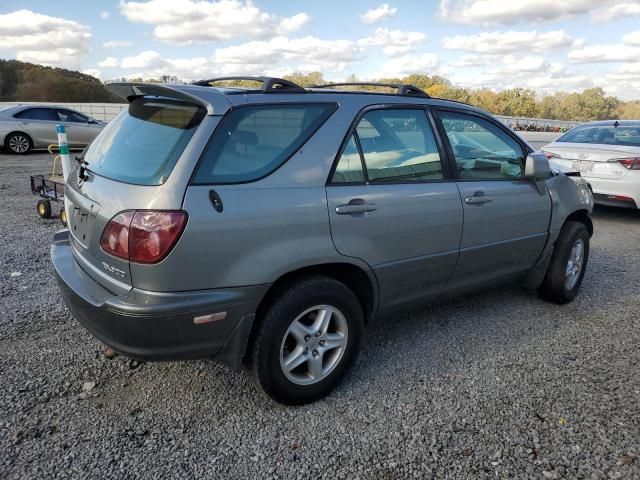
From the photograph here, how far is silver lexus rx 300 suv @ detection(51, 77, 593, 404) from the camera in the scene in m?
2.27

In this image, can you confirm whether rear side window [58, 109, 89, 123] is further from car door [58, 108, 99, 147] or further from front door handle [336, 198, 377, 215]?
front door handle [336, 198, 377, 215]

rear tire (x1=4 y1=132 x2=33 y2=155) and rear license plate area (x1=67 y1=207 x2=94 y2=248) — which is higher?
rear license plate area (x1=67 y1=207 x2=94 y2=248)

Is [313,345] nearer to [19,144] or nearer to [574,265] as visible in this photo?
[574,265]

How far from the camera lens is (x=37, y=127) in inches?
541

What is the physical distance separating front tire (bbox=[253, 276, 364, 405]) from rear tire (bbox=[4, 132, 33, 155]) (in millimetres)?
14006

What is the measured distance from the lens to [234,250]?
7.61 feet

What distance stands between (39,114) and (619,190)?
14.1 m

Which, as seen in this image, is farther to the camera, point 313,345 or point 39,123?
point 39,123

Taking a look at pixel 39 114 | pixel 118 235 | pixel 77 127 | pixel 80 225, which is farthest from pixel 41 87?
pixel 118 235

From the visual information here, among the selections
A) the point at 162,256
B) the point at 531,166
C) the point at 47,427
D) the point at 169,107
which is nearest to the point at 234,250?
the point at 162,256

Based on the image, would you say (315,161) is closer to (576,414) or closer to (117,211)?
(117,211)

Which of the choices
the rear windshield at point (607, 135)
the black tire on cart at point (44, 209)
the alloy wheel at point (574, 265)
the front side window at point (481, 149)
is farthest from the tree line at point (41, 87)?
the alloy wheel at point (574, 265)

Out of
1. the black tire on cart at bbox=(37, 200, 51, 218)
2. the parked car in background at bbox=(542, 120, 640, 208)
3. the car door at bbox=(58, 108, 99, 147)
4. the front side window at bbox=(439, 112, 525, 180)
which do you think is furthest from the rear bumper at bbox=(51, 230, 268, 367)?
the car door at bbox=(58, 108, 99, 147)

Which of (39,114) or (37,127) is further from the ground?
(39,114)
